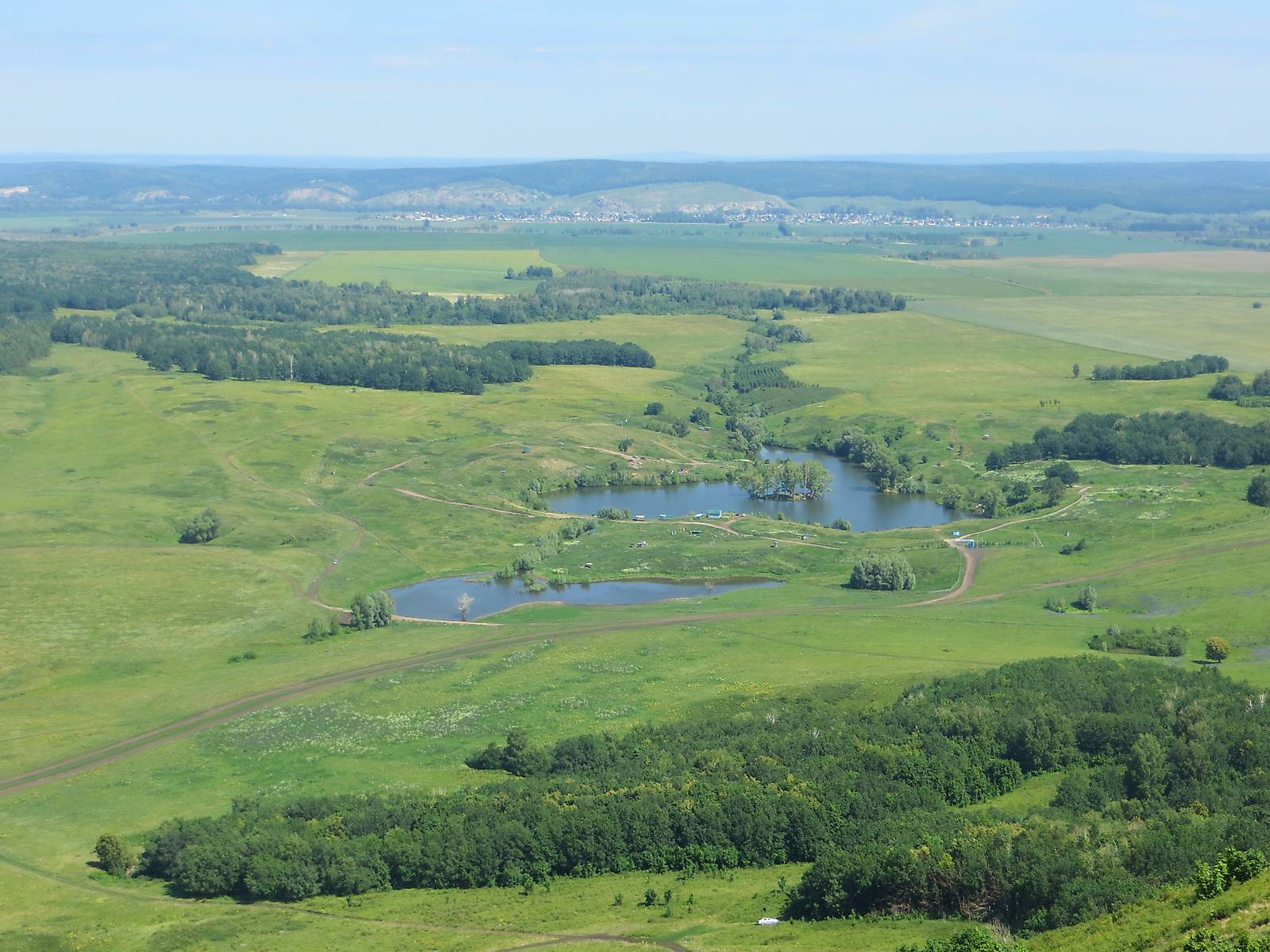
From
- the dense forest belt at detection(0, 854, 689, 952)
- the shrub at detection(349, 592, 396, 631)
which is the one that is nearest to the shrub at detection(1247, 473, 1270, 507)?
the shrub at detection(349, 592, 396, 631)

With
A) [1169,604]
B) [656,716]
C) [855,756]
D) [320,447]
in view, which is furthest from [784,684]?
[320,447]

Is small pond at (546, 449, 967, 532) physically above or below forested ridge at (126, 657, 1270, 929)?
below

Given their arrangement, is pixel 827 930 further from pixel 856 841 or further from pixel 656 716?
pixel 656 716

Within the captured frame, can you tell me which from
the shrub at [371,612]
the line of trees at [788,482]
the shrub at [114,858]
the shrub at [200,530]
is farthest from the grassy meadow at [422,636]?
the line of trees at [788,482]

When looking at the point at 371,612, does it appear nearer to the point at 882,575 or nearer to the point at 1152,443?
A: the point at 882,575

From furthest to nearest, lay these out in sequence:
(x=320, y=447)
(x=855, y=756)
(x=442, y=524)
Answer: (x=320, y=447) < (x=442, y=524) < (x=855, y=756)

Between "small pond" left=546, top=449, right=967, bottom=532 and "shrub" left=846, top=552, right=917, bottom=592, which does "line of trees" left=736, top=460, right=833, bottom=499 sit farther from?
"shrub" left=846, top=552, right=917, bottom=592
